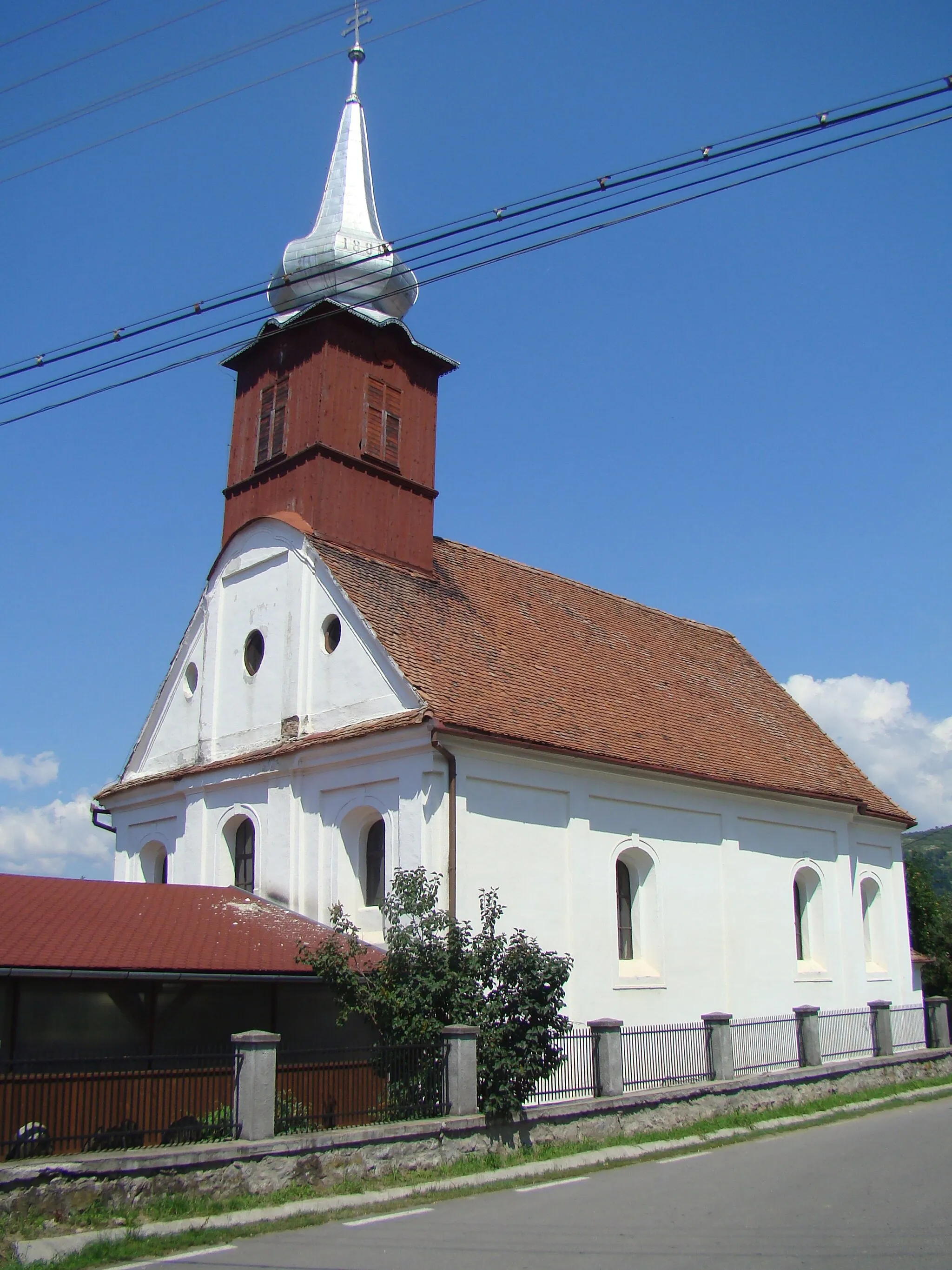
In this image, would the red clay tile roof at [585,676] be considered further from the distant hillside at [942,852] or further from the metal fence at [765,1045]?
the distant hillside at [942,852]

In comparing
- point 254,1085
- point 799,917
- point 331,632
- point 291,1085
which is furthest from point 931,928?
point 254,1085

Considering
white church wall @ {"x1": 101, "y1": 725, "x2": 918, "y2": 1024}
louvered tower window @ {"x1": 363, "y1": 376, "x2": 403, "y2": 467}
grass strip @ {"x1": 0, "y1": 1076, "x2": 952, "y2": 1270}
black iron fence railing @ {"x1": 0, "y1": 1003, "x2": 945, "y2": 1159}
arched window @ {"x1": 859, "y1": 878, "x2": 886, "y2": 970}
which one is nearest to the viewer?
grass strip @ {"x1": 0, "y1": 1076, "x2": 952, "y2": 1270}

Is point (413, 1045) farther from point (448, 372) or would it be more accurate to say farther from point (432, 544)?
point (448, 372)

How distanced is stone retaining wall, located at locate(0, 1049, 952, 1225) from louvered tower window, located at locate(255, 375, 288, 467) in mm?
13559

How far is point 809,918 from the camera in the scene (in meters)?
25.4

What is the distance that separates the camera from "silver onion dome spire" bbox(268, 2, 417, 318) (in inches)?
914

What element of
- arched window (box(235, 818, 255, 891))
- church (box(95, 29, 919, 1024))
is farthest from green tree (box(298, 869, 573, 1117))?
arched window (box(235, 818, 255, 891))

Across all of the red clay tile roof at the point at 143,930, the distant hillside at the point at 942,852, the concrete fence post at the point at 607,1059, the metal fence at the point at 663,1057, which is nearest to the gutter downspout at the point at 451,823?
the red clay tile roof at the point at 143,930

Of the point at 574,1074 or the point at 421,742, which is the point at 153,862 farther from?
the point at 574,1074

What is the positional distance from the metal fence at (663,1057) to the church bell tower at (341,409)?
33.7 feet

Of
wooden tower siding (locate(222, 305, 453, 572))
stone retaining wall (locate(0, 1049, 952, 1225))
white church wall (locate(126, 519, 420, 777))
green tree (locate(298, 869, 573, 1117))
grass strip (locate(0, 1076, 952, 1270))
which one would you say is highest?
wooden tower siding (locate(222, 305, 453, 572))

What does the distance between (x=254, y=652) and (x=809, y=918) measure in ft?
44.8

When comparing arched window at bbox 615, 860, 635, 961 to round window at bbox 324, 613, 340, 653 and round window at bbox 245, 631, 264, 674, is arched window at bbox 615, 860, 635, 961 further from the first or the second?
round window at bbox 245, 631, 264, 674

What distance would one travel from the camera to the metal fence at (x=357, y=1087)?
12.9 meters
